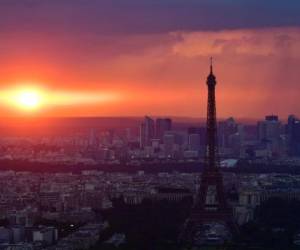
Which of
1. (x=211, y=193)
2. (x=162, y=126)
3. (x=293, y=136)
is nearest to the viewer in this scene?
(x=211, y=193)

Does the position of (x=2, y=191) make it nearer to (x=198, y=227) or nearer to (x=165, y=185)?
(x=165, y=185)

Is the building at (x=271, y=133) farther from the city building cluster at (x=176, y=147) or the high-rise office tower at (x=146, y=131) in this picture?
the high-rise office tower at (x=146, y=131)

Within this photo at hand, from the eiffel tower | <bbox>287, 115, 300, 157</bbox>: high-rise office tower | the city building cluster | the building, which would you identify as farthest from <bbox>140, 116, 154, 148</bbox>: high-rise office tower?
the eiffel tower

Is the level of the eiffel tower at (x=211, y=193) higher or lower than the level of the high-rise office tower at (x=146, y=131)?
lower

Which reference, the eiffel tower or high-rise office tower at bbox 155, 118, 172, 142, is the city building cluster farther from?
the eiffel tower

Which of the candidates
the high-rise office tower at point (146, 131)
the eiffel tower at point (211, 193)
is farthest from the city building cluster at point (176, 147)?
the eiffel tower at point (211, 193)

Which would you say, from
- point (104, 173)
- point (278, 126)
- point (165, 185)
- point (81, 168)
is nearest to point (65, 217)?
point (165, 185)

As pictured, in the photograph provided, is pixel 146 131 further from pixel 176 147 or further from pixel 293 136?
pixel 293 136

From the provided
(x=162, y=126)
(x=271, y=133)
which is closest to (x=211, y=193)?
(x=271, y=133)

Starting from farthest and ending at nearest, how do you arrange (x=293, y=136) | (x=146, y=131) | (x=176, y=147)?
(x=146, y=131), (x=176, y=147), (x=293, y=136)
